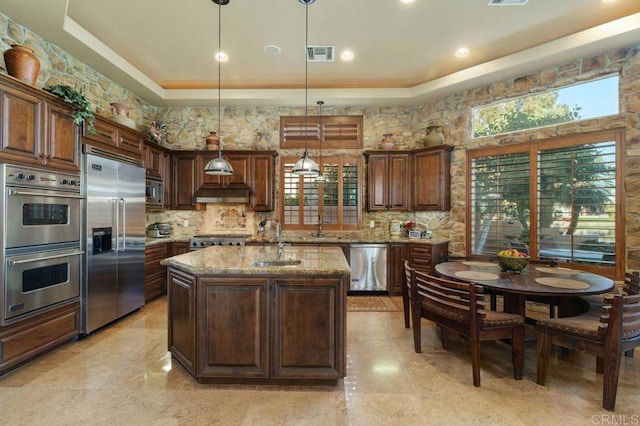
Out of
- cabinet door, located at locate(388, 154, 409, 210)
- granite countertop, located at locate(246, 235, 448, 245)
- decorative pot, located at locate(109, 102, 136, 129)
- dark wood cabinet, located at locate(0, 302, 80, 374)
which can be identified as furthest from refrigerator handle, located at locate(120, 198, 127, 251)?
cabinet door, located at locate(388, 154, 409, 210)

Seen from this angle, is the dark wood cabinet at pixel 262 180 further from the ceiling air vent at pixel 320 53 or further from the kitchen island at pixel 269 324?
the kitchen island at pixel 269 324

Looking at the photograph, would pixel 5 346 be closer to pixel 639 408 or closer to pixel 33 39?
pixel 33 39

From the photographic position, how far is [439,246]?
4.77 m

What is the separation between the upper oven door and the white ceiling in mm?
1780

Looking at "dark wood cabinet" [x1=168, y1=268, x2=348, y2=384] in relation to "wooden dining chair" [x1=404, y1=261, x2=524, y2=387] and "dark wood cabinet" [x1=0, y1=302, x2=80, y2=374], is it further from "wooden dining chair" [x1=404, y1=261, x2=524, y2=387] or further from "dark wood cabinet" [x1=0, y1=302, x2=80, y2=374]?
"dark wood cabinet" [x1=0, y1=302, x2=80, y2=374]

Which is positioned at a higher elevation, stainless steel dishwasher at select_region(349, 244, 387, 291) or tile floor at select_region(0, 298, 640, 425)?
stainless steel dishwasher at select_region(349, 244, 387, 291)

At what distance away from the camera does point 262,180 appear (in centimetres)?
517

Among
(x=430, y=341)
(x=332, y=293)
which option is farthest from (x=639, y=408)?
(x=332, y=293)

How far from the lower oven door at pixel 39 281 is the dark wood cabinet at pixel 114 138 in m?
1.19

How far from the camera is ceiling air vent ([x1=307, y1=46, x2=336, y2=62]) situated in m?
3.90

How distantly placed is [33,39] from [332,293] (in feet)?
13.6

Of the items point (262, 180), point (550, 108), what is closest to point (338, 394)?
point (262, 180)

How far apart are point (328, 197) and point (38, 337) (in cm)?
410

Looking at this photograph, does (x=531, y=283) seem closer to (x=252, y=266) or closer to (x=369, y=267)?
(x=252, y=266)
